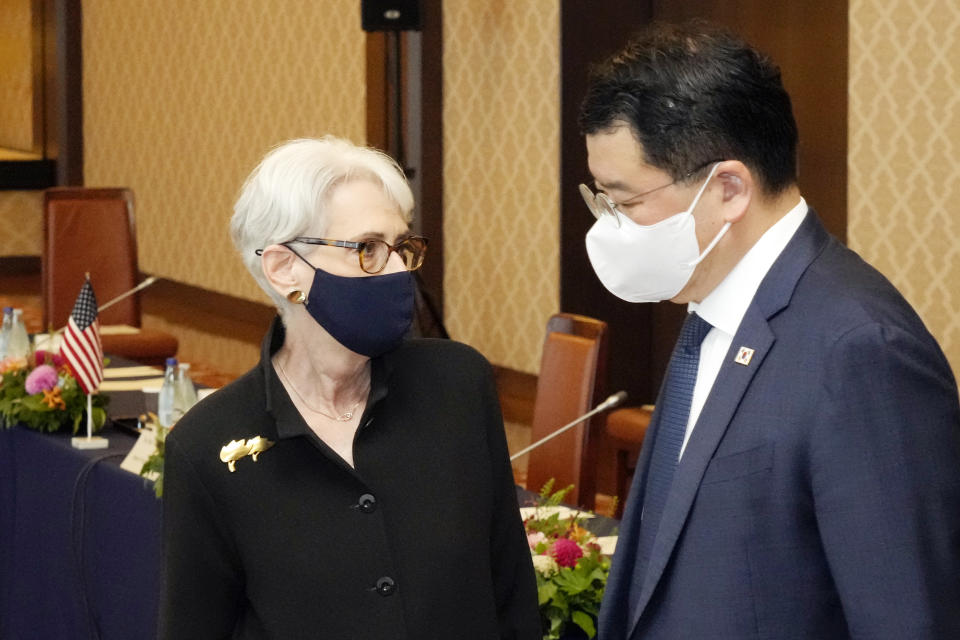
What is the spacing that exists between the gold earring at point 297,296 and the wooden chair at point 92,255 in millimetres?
4318

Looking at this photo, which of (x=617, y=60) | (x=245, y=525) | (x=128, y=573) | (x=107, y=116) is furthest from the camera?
(x=107, y=116)

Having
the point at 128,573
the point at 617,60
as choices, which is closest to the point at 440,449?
the point at 617,60

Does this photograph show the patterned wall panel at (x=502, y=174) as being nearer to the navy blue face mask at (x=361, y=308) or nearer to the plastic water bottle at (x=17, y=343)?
the plastic water bottle at (x=17, y=343)

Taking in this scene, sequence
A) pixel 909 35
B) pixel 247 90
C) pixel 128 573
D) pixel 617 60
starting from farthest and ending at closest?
pixel 247 90, pixel 909 35, pixel 128 573, pixel 617 60

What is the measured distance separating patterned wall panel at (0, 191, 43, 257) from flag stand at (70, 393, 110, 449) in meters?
7.54

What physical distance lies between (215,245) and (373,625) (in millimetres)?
7256

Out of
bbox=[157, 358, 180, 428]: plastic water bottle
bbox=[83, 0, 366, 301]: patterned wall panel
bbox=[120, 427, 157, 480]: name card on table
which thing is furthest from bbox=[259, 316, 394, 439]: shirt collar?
bbox=[83, 0, 366, 301]: patterned wall panel

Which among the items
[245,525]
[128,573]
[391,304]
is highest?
[391,304]

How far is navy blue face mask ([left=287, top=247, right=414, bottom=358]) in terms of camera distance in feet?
6.23

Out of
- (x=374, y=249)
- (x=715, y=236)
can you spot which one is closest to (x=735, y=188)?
(x=715, y=236)

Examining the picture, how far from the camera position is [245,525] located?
1835mm

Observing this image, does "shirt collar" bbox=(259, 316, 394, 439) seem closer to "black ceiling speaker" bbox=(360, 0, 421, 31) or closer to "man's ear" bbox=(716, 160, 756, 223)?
"man's ear" bbox=(716, 160, 756, 223)

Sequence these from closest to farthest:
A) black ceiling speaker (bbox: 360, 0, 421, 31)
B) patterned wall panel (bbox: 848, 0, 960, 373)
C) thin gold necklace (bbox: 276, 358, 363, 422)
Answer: thin gold necklace (bbox: 276, 358, 363, 422)
patterned wall panel (bbox: 848, 0, 960, 373)
black ceiling speaker (bbox: 360, 0, 421, 31)

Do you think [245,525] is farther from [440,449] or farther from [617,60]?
[617,60]
